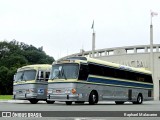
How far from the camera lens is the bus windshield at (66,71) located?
23.5 m

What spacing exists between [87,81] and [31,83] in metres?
4.49

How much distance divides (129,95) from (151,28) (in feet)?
132

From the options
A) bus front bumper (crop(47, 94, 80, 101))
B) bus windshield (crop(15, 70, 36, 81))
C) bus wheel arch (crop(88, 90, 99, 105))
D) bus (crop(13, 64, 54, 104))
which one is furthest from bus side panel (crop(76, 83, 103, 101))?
bus windshield (crop(15, 70, 36, 81))

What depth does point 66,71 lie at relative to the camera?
936 inches

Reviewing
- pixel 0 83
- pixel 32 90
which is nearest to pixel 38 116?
pixel 32 90

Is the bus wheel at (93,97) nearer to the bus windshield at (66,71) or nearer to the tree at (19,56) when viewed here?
the bus windshield at (66,71)

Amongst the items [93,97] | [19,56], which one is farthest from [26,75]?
[19,56]

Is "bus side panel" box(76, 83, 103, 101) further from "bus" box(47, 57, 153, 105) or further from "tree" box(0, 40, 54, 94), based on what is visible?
"tree" box(0, 40, 54, 94)

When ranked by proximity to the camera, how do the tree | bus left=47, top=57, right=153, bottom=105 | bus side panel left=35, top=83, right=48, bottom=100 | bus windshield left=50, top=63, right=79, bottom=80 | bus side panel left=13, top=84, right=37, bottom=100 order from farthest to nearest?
the tree
bus side panel left=35, top=83, right=48, bottom=100
bus side panel left=13, top=84, right=37, bottom=100
bus windshield left=50, top=63, right=79, bottom=80
bus left=47, top=57, right=153, bottom=105

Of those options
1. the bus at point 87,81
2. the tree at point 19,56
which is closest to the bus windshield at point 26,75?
the bus at point 87,81

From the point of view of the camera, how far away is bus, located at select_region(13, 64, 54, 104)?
2647 centimetres

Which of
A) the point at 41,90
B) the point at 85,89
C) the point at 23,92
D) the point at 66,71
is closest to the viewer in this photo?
the point at 66,71

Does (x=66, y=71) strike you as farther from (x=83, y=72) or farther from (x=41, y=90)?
(x=41, y=90)

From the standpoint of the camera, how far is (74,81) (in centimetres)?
2320
